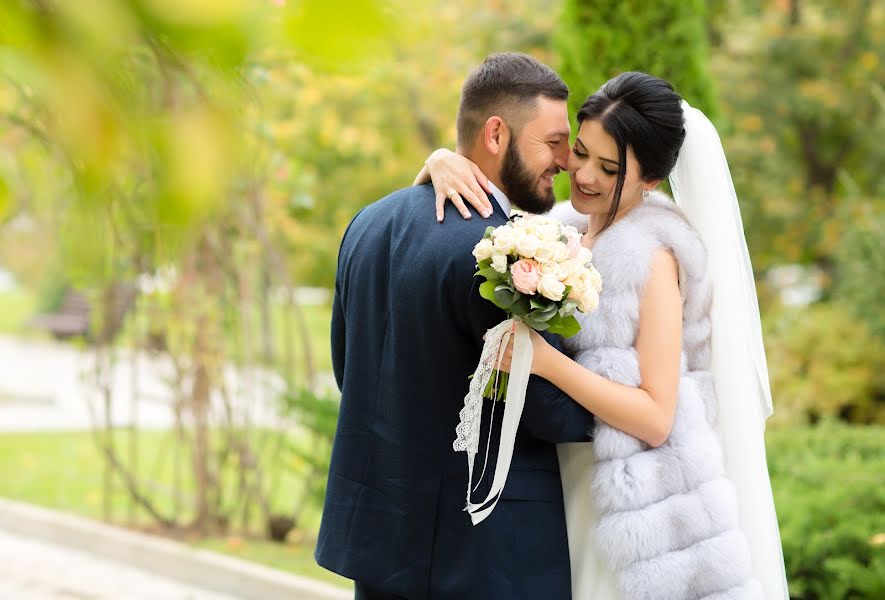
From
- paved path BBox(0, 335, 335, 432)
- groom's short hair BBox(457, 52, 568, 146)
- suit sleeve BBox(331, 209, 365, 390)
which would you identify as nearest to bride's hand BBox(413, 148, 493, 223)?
groom's short hair BBox(457, 52, 568, 146)

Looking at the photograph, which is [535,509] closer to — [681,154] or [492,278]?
[492,278]

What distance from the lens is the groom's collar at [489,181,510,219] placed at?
230 centimetres

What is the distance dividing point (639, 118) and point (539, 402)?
731 millimetres

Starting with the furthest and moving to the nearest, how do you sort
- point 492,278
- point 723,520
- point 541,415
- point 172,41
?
1. point 723,520
2. point 541,415
3. point 492,278
4. point 172,41

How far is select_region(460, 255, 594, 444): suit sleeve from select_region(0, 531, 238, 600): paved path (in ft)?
11.6

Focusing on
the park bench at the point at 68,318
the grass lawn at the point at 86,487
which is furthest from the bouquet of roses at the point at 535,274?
the park bench at the point at 68,318

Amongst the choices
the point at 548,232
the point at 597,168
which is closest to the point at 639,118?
the point at 597,168

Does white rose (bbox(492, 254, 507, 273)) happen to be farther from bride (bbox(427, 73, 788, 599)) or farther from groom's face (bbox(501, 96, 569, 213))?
groom's face (bbox(501, 96, 569, 213))

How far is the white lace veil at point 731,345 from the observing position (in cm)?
245

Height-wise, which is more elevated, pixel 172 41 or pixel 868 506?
pixel 172 41

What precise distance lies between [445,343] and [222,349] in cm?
406

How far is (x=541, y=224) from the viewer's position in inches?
78.9

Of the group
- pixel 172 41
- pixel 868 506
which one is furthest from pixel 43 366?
pixel 172 41

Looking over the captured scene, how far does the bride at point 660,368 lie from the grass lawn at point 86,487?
3217mm
